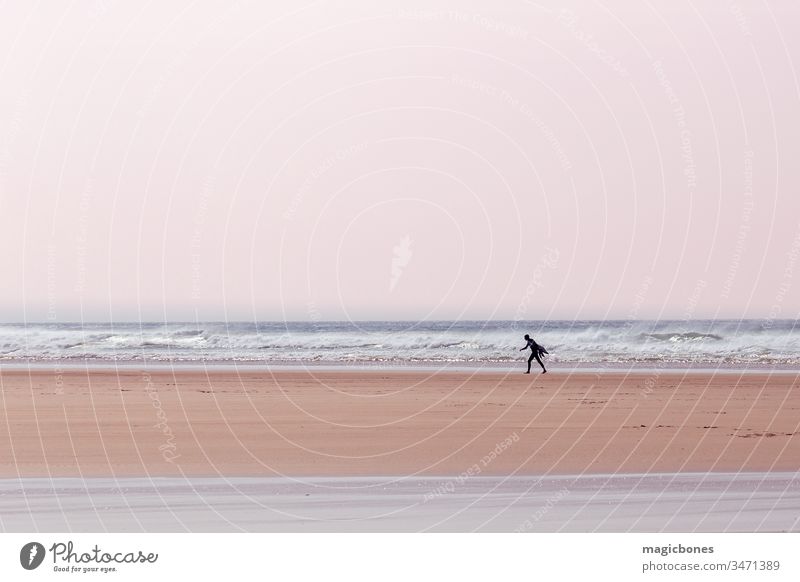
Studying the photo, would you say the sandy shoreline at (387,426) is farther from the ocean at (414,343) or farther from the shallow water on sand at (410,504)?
the ocean at (414,343)

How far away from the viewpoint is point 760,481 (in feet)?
44.7

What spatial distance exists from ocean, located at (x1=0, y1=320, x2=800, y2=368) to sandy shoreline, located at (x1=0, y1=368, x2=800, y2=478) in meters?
10.8

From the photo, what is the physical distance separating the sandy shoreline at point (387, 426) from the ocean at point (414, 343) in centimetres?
1076

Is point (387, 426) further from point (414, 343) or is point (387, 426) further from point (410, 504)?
point (414, 343)

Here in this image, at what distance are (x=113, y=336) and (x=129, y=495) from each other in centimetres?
4049

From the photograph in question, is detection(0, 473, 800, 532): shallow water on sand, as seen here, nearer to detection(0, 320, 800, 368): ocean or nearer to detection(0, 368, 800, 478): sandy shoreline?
detection(0, 368, 800, 478): sandy shoreline

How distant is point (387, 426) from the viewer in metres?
19.1

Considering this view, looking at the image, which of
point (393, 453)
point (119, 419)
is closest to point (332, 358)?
point (119, 419)

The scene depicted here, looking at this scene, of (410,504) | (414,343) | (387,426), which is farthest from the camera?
(414,343)

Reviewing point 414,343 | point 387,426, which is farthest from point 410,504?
point 414,343

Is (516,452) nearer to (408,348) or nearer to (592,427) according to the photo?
(592,427)

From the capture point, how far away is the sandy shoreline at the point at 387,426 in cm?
1488

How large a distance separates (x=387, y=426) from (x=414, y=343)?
99.0 feet

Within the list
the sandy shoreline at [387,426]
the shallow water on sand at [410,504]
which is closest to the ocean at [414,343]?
the sandy shoreline at [387,426]
